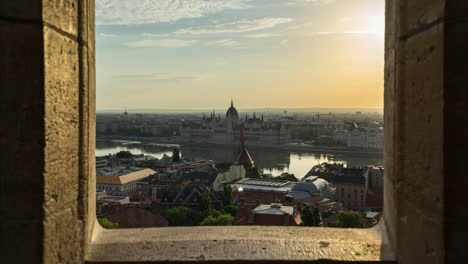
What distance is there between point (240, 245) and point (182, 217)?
10.1 meters

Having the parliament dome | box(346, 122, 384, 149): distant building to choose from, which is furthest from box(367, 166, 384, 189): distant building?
the parliament dome

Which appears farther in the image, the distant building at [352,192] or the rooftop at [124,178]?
the rooftop at [124,178]

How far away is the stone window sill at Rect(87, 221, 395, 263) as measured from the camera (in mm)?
938

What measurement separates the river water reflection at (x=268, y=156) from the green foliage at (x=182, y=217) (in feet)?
43.4

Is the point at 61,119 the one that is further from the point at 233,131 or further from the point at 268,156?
the point at 233,131

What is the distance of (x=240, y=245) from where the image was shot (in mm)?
978

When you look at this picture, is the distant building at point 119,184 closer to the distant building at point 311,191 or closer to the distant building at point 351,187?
the distant building at point 311,191

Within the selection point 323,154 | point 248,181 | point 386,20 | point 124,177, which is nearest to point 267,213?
point 386,20

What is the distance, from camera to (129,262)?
925 millimetres

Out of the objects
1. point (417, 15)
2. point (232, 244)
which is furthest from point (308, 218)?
point (417, 15)

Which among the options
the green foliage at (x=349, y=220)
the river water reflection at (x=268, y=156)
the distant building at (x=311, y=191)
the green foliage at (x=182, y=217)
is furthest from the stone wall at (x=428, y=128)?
the river water reflection at (x=268, y=156)

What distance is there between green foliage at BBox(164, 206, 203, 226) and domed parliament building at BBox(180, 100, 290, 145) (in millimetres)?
28931

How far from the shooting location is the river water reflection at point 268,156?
28016mm
